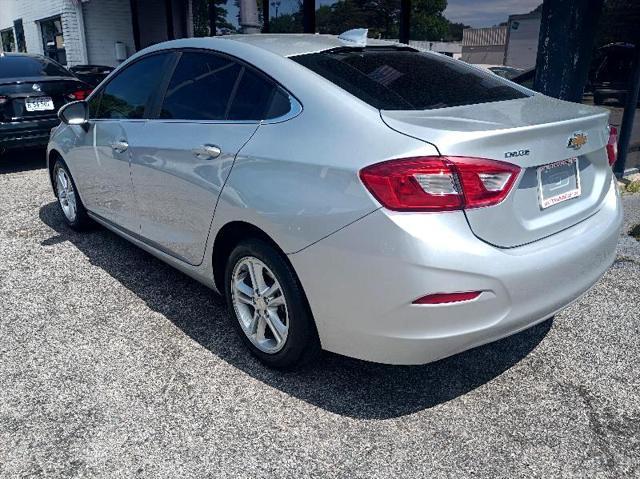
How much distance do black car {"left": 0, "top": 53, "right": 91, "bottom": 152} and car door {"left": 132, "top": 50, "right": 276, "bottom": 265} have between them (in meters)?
4.51

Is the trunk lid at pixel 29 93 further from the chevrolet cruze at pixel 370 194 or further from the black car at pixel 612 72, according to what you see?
the black car at pixel 612 72

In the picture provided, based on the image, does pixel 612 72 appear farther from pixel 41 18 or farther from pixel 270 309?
pixel 41 18

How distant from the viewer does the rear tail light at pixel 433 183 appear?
1943 millimetres

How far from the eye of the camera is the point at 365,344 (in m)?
2.18

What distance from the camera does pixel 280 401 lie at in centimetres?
247

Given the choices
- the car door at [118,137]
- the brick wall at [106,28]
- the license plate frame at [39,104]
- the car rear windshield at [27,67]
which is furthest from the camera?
the brick wall at [106,28]

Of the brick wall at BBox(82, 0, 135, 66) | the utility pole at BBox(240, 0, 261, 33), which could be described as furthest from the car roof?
the brick wall at BBox(82, 0, 135, 66)

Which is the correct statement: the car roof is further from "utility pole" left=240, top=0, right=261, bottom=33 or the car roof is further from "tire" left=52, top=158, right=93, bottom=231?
"utility pole" left=240, top=0, right=261, bottom=33

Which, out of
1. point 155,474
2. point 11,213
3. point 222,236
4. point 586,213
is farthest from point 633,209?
point 11,213

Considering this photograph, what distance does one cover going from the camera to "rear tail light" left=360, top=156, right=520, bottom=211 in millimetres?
1943

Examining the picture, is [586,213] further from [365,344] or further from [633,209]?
[633,209]

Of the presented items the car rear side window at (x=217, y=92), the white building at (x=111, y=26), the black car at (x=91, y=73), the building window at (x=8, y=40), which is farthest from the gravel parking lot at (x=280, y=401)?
the building window at (x=8, y=40)

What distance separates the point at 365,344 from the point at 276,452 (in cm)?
56

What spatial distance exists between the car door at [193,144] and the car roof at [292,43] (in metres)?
0.17
